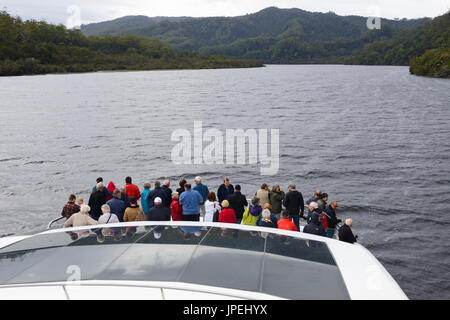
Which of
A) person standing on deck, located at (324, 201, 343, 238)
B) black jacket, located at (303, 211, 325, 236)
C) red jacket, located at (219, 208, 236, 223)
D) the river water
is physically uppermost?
red jacket, located at (219, 208, 236, 223)

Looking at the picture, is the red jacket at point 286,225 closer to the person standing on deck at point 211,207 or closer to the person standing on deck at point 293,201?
the person standing on deck at point 211,207

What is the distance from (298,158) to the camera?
1400 inches

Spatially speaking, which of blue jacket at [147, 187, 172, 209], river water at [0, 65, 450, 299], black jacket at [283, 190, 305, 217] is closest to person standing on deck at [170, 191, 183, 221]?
blue jacket at [147, 187, 172, 209]

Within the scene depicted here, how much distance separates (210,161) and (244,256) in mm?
28825

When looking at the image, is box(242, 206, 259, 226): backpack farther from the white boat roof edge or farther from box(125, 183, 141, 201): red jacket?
box(125, 183, 141, 201): red jacket

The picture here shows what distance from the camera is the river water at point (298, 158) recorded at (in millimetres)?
19297

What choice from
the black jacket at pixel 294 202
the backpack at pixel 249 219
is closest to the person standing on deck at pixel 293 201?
the black jacket at pixel 294 202

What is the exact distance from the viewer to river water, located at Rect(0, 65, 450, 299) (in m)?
19.3

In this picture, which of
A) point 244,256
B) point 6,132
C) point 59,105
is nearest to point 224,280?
point 244,256

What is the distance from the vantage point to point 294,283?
5.52m

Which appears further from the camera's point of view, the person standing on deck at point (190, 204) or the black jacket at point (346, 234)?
the person standing on deck at point (190, 204)

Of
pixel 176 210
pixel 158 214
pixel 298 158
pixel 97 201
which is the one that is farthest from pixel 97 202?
pixel 298 158
